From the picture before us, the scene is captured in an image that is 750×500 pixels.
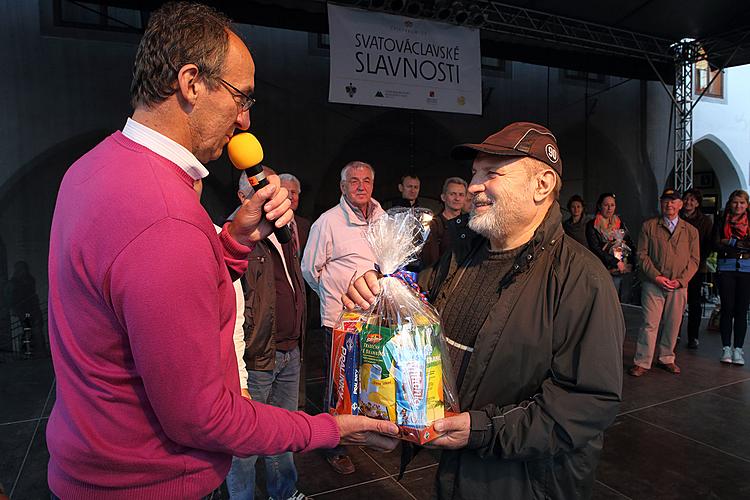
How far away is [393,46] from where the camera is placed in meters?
6.10

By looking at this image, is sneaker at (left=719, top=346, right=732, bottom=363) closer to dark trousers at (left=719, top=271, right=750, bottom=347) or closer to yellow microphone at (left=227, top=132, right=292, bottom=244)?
dark trousers at (left=719, top=271, right=750, bottom=347)

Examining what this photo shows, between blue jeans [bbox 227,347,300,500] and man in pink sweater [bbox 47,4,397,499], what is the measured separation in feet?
4.95

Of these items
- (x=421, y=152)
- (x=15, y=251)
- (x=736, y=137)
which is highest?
(x=736, y=137)

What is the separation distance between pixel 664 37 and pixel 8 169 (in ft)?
33.8

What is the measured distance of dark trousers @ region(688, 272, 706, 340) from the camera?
6.41 metres

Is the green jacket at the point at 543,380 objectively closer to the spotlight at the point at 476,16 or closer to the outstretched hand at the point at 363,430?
the outstretched hand at the point at 363,430

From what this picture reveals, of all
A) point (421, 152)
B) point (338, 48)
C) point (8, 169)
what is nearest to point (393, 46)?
point (338, 48)

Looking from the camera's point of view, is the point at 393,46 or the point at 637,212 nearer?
the point at 393,46

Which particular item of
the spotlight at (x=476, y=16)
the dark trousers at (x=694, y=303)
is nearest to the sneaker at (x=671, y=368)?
the dark trousers at (x=694, y=303)

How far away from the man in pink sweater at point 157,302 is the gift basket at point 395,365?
7.3 inches

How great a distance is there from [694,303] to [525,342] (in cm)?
619

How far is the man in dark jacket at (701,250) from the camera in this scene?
6.43 m

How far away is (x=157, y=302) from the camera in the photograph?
91 centimetres

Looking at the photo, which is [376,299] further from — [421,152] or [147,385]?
[421,152]
